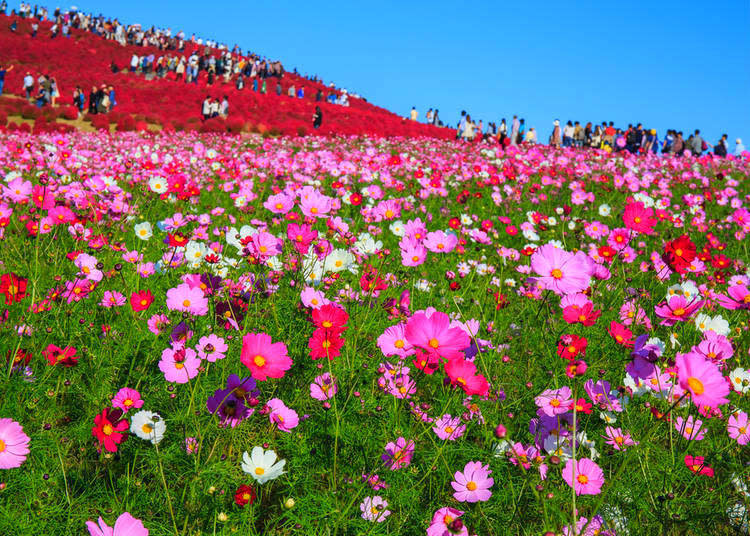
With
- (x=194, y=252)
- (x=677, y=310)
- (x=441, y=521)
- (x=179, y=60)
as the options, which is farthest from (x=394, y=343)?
(x=179, y=60)

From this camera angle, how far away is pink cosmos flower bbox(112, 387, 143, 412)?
1.34 m

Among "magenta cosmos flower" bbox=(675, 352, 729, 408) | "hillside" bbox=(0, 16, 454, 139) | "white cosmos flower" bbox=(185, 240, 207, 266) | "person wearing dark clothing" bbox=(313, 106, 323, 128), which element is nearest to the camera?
"magenta cosmos flower" bbox=(675, 352, 729, 408)

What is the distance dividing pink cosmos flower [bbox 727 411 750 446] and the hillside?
14.9 meters

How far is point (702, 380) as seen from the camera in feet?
2.99

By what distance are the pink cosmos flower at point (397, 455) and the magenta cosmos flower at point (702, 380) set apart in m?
0.66

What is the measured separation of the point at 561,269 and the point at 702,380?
53 cm

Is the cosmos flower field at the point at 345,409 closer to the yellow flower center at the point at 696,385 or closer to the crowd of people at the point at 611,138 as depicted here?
the yellow flower center at the point at 696,385

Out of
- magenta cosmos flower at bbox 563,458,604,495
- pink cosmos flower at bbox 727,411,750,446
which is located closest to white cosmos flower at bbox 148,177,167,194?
magenta cosmos flower at bbox 563,458,604,495

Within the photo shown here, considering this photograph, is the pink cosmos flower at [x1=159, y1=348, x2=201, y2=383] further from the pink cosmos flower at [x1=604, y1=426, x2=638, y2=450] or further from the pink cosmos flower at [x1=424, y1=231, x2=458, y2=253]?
the pink cosmos flower at [x1=604, y1=426, x2=638, y2=450]

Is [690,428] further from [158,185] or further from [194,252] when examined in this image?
[158,185]

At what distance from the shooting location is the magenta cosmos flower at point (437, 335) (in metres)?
1.08

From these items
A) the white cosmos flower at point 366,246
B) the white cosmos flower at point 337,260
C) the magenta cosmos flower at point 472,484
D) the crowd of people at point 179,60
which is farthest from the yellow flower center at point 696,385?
the crowd of people at point 179,60

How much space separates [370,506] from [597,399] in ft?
2.79

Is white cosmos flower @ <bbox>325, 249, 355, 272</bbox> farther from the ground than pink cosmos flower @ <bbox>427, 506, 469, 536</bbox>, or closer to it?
farther from the ground
